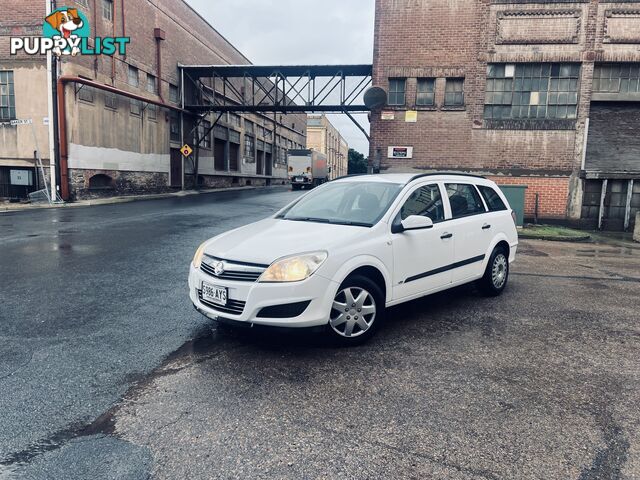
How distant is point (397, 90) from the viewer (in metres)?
Answer: 17.6

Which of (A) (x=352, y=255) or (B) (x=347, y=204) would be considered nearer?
(A) (x=352, y=255)

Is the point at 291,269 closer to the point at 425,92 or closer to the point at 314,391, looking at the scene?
the point at 314,391

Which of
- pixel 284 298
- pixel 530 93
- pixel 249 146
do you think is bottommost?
pixel 284 298

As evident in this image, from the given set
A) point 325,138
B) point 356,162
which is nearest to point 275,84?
point 325,138

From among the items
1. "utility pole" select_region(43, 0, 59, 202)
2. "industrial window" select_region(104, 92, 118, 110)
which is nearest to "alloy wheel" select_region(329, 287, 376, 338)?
"utility pole" select_region(43, 0, 59, 202)

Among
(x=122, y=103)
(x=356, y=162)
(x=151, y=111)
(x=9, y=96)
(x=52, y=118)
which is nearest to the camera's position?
(x=52, y=118)

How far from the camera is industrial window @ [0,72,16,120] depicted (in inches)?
798

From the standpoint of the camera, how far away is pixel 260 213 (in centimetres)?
1662

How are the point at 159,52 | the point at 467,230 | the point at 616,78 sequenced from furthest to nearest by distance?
the point at 159,52 → the point at 616,78 → the point at 467,230

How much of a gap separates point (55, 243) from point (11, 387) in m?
6.88

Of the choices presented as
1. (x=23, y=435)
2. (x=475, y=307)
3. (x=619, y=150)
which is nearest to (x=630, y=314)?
(x=475, y=307)

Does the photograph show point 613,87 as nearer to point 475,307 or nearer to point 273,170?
point 475,307

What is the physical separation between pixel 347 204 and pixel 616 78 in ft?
52.1

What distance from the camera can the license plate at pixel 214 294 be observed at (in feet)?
13.5
